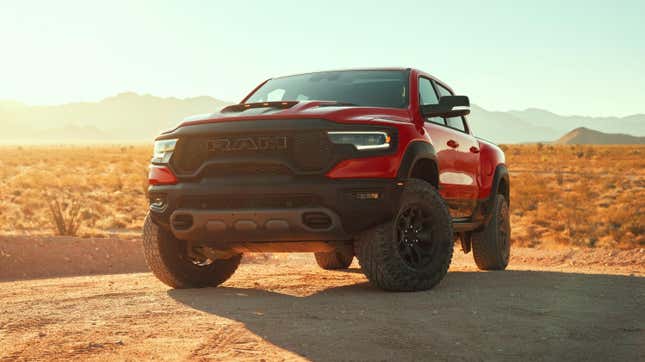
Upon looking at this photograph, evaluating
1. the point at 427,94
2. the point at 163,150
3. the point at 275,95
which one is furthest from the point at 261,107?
the point at 427,94

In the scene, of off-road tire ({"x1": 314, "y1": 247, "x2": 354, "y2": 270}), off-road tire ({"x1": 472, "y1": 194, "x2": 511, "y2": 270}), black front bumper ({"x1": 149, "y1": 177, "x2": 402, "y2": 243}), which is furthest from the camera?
off-road tire ({"x1": 314, "y1": 247, "x2": 354, "y2": 270})

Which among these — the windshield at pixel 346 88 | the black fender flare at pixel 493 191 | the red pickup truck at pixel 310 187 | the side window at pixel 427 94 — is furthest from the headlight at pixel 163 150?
the black fender flare at pixel 493 191

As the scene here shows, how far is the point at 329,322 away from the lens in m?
5.70

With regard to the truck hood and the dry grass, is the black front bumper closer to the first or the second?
the truck hood

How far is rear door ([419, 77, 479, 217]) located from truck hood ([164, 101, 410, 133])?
698 mm

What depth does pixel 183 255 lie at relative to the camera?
7910mm

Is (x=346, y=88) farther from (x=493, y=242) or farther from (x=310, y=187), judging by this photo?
(x=493, y=242)

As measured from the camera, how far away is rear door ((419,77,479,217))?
8.26 meters

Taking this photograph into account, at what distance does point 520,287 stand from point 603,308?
1.19m

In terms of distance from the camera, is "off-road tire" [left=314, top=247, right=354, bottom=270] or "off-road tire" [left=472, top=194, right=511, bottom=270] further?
"off-road tire" [left=314, top=247, right=354, bottom=270]

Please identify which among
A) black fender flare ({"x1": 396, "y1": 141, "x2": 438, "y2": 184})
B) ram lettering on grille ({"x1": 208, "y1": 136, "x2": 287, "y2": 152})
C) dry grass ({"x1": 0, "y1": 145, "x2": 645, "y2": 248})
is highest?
ram lettering on grille ({"x1": 208, "y1": 136, "x2": 287, "y2": 152})

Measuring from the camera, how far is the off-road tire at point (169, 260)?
7664mm

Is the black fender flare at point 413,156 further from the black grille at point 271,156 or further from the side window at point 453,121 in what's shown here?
the side window at point 453,121

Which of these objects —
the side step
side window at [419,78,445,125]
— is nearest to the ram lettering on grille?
side window at [419,78,445,125]
